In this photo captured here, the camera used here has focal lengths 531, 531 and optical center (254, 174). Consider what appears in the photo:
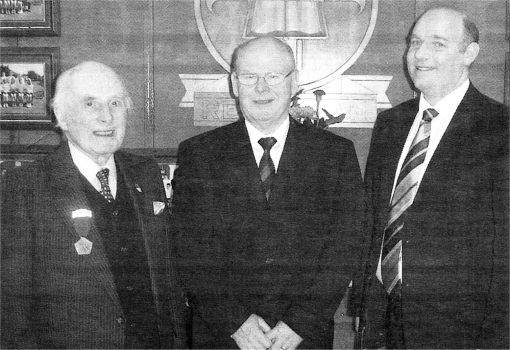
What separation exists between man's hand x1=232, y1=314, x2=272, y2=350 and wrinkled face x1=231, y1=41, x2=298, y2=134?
58 cm

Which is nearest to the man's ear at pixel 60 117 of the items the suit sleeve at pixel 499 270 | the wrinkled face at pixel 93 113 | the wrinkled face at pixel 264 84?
the wrinkled face at pixel 93 113

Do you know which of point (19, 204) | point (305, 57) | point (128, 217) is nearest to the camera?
point (19, 204)

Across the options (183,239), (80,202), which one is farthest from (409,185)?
(80,202)

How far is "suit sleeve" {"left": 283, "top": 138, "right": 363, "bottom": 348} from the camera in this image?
59.1 inches

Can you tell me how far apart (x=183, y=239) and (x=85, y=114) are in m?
0.45

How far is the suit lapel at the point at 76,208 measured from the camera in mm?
1327

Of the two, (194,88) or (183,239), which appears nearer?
(183,239)

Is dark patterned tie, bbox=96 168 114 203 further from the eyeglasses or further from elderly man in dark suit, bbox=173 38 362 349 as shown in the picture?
the eyeglasses

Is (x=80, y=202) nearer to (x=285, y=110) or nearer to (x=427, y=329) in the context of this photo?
(x=285, y=110)

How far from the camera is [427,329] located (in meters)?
1.46

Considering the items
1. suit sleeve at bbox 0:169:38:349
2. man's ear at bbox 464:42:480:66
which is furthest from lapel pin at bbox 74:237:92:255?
man's ear at bbox 464:42:480:66

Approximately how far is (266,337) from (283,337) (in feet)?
0.16

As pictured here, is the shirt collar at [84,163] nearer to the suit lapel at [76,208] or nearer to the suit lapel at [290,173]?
the suit lapel at [76,208]

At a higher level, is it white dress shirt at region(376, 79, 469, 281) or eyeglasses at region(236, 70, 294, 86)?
eyeglasses at region(236, 70, 294, 86)
